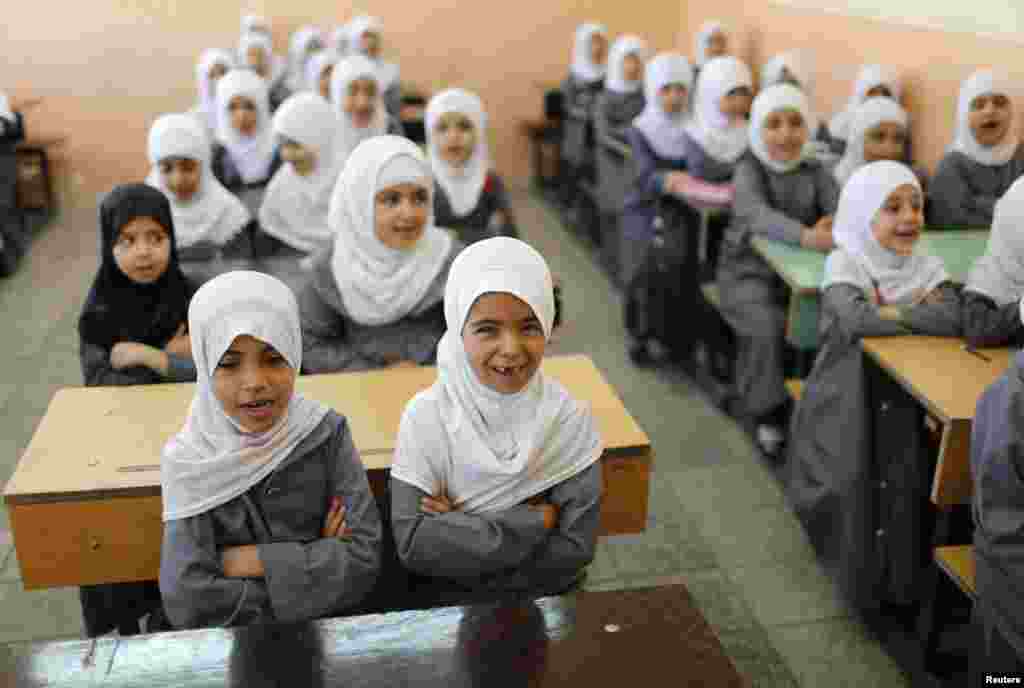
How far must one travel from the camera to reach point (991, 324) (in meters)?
2.56

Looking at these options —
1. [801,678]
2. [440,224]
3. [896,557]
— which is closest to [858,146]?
[440,224]

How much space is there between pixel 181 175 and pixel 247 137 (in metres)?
Answer: 1.76

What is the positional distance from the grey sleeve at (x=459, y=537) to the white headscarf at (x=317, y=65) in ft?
17.4

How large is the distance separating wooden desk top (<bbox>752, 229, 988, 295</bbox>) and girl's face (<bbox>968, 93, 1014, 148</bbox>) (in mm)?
457

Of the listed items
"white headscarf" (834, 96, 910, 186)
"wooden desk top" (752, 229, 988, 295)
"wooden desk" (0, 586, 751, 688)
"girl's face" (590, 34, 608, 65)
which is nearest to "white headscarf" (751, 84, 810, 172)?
"white headscarf" (834, 96, 910, 186)

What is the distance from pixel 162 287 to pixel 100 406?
459 mm

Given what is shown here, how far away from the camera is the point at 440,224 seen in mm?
3928

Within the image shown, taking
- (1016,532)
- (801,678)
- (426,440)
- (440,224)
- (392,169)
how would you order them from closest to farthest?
(426,440), (1016,532), (801,678), (392,169), (440,224)

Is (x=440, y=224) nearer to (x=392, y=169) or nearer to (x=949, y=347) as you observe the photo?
(x=392, y=169)

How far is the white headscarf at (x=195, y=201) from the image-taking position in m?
3.55

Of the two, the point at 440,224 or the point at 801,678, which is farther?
the point at 440,224

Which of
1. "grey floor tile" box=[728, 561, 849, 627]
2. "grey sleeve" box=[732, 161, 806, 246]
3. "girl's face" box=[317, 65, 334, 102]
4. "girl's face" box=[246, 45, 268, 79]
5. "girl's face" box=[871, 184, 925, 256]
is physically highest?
"girl's face" box=[246, 45, 268, 79]

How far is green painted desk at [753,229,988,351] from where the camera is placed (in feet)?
10.3

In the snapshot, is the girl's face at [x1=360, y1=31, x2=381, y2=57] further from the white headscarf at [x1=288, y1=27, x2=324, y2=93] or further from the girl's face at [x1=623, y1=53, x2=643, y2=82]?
the girl's face at [x1=623, y1=53, x2=643, y2=82]
